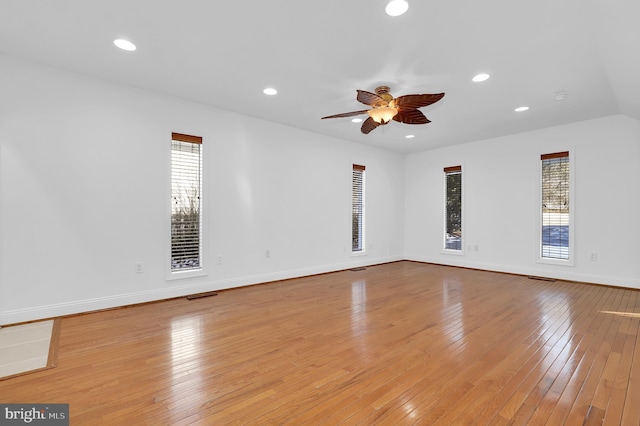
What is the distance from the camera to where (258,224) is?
200 inches

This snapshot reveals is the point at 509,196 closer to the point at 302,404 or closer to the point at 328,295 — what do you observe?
the point at 328,295

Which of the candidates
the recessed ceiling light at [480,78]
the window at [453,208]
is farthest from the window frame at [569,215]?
the recessed ceiling light at [480,78]

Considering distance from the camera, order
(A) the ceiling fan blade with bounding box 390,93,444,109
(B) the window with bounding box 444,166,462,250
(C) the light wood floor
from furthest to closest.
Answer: (B) the window with bounding box 444,166,462,250
(A) the ceiling fan blade with bounding box 390,93,444,109
(C) the light wood floor

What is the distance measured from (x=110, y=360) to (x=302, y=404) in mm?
1682

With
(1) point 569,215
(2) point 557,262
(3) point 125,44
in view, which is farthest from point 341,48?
Result: (2) point 557,262

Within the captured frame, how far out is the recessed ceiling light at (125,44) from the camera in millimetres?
2887

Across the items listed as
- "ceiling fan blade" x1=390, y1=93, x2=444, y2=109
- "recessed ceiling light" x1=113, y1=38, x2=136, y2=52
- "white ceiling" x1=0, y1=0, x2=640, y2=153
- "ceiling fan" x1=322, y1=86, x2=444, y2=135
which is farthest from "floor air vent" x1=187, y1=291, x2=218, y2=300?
"ceiling fan blade" x1=390, y1=93, x2=444, y2=109

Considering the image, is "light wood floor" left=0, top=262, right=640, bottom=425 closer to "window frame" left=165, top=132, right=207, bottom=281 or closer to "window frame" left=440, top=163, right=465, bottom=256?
"window frame" left=165, top=132, right=207, bottom=281

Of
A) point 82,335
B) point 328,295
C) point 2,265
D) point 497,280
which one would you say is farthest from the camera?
point 497,280

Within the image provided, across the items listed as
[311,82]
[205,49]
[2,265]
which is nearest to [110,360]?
[2,265]

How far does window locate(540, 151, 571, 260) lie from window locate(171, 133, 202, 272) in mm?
6242

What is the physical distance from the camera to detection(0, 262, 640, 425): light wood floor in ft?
5.86

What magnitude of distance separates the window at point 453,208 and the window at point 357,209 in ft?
6.78

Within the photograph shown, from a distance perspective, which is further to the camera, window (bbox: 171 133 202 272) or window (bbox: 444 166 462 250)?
window (bbox: 444 166 462 250)
